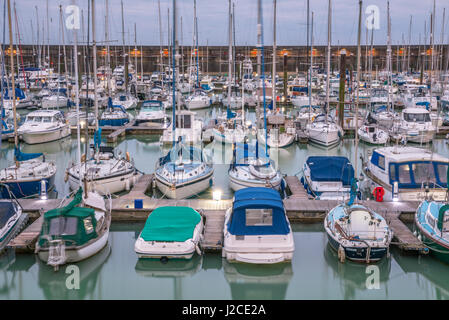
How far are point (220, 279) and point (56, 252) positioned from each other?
3898 mm

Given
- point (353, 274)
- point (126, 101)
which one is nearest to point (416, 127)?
point (353, 274)

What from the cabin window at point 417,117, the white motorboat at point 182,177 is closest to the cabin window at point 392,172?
the white motorboat at point 182,177

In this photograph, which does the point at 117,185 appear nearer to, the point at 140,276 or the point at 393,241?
the point at 140,276

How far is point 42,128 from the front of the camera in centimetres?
2530

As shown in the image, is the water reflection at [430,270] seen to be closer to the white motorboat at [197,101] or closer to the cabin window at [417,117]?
the cabin window at [417,117]

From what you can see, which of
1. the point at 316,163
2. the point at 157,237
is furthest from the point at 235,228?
the point at 316,163

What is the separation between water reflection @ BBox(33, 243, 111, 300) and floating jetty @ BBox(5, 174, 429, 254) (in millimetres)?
1210

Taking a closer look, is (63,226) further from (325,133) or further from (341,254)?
(325,133)

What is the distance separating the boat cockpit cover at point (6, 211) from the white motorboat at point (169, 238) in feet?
12.0

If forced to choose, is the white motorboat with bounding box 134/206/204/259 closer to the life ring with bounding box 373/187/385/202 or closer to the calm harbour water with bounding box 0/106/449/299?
the calm harbour water with bounding box 0/106/449/299

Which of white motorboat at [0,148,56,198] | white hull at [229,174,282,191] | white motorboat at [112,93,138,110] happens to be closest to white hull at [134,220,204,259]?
white hull at [229,174,282,191]

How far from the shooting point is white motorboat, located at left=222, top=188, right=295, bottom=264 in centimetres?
1117

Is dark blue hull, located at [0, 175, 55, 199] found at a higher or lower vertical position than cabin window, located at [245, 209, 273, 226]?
lower

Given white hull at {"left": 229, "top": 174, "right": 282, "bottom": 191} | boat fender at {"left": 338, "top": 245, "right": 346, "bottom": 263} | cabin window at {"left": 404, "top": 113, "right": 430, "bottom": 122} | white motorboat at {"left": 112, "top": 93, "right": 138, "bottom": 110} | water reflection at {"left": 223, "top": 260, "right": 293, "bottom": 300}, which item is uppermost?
white motorboat at {"left": 112, "top": 93, "right": 138, "bottom": 110}
